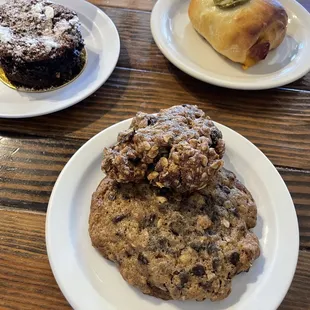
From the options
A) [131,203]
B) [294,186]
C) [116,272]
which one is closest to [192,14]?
[294,186]

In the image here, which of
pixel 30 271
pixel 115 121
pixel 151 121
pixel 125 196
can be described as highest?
pixel 151 121

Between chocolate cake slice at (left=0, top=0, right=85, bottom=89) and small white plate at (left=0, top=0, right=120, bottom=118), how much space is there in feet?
0.13

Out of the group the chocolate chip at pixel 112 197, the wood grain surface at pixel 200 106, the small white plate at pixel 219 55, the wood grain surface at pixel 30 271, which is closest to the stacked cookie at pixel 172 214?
the chocolate chip at pixel 112 197

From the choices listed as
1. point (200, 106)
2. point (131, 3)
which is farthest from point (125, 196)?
point (131, 3)

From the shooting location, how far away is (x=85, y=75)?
136 centimetres

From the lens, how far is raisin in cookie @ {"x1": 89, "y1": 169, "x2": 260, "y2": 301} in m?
0.86

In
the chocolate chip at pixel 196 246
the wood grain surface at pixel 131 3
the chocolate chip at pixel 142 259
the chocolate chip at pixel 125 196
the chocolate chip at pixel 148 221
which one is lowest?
the chocolate chip at pixel 142 259

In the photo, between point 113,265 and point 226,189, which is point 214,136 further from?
point 113,265

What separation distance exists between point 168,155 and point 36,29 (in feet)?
2.29

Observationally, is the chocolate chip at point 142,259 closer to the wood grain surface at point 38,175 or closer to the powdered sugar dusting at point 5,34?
the wood grain surface at point 38,175

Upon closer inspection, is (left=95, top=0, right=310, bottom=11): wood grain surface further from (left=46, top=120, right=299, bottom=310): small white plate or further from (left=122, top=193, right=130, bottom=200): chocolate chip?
(left=122, top=193, right=130, bottom=200): chocolate chip

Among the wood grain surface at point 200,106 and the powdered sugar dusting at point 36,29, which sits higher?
the powdered sugar dusting at point 36,29

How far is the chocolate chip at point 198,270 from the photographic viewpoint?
854mm

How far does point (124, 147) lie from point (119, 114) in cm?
44
